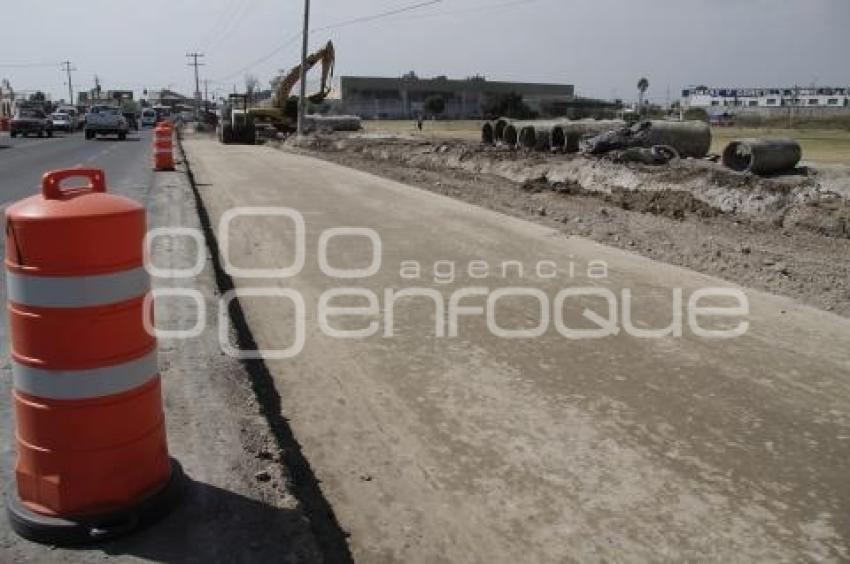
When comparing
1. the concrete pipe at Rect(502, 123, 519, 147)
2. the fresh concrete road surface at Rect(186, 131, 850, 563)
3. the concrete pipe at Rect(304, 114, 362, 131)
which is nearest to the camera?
the fresh concrete road surface at Rect(186, 131, 850, 563)

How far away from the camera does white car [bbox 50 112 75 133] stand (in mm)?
56688

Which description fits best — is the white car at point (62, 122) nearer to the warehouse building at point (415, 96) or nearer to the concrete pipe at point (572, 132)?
the concrete pipe at point (572, 132)

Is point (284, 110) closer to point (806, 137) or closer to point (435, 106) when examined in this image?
point (806, 137)

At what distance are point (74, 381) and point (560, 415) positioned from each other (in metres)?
2.97

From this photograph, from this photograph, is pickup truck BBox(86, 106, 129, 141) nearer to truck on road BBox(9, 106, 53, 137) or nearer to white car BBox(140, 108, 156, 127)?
truck on road BBox(9, 106, 53, 137)

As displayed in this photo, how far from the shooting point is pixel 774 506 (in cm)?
391

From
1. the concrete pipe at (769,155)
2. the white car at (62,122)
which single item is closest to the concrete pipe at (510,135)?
the concrete pipe at (769,155)

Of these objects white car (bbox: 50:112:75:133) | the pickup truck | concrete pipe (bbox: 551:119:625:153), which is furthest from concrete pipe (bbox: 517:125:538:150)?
white car (bbox: 50:112:75:133)

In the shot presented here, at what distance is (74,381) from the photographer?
3078mm

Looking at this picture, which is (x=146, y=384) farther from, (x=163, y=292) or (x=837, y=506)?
(x=163, y=292)

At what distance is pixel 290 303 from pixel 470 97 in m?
136

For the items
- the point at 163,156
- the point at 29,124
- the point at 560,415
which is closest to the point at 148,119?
the point at 29,124

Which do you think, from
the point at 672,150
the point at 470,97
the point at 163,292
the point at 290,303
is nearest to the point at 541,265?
the point at 290,303

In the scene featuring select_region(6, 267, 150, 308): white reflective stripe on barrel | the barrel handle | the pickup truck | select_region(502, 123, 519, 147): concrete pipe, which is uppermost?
the pickup truck
